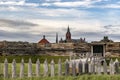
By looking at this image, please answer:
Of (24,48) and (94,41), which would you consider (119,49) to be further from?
(24,48)

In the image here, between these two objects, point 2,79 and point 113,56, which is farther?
point 113,56

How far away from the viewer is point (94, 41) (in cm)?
6706

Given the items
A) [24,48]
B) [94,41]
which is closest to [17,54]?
[24,48]

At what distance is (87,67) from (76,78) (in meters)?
5.49

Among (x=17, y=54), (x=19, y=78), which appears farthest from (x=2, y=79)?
(x=17, y=54)

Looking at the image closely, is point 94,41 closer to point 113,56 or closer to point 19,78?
point 113,56

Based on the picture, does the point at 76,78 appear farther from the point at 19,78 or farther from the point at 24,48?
the point at 24,48

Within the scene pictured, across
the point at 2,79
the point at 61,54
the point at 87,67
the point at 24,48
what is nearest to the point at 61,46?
the point at 61,54

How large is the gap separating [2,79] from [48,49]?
146ft

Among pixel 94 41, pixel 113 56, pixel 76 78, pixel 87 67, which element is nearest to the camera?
pixel 76 78

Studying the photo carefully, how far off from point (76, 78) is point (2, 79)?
3.51 metres

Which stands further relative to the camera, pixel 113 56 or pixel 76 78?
pixel 113 56

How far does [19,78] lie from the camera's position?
19656mm

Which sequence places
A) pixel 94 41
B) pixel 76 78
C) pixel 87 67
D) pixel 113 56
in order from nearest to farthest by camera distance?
pixel 76 78
pixel 87 67
pixel 113 56
pixel 94 41
